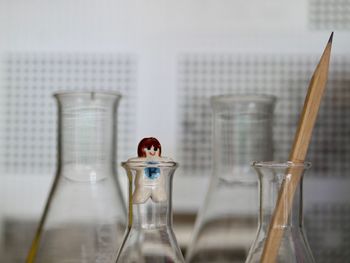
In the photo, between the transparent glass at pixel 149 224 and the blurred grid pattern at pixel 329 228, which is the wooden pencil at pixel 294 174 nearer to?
the transparent glass at pixel 149 224

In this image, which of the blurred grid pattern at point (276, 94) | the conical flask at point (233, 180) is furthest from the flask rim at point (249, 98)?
the blurred grid pattern at point (276, 94)

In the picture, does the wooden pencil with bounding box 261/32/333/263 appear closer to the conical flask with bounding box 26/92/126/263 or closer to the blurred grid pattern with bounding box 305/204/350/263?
the conical flask with bounding box 26/92/126/263

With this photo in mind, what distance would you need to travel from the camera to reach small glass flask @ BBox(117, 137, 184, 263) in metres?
0.56

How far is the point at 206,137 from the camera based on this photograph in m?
0.85

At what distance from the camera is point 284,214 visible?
56 centimetres

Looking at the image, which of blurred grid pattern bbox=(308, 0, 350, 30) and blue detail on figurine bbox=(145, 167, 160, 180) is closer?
blue detail on figurine bbox=(145, 167, 160, 180)

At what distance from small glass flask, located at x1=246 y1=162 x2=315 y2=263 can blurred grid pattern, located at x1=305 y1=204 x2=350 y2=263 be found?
264 mm

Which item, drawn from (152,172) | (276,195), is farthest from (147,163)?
(276,195)

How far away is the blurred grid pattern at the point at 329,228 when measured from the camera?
82cm

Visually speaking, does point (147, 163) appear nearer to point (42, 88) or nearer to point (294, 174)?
point (294, 174)

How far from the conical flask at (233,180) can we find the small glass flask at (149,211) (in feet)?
0.39

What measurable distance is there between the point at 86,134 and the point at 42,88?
212mm

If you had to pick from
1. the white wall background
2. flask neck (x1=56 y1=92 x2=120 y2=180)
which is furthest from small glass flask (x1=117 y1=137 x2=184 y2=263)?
the white wall background

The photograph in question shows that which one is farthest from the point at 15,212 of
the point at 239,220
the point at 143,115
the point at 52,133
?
the point at 239,220
